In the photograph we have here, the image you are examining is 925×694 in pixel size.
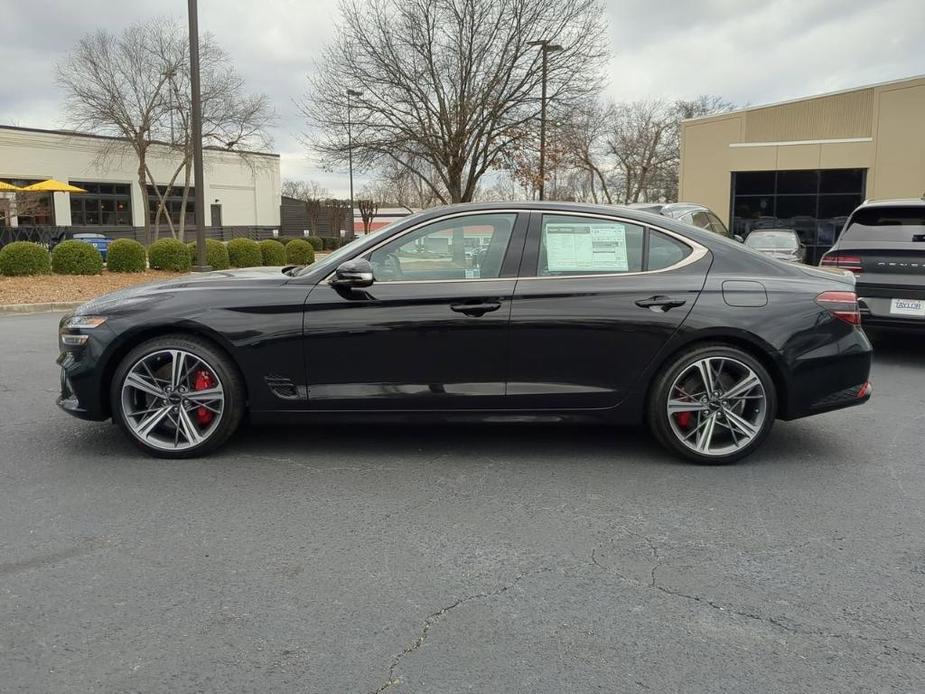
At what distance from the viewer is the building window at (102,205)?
1548 inches

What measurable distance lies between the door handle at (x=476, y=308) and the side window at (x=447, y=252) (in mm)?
197

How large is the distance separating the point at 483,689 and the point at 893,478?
319cm

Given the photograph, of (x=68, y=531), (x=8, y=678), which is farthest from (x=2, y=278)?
(x=8, y=678)

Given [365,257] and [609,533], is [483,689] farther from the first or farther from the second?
[365,257]

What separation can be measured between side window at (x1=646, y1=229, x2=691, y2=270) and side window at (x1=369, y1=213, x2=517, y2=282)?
0.88 m

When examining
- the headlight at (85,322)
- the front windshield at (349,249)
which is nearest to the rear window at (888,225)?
the front windshield at (349,249)

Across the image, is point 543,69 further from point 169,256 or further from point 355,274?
point 355,274

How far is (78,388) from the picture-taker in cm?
461

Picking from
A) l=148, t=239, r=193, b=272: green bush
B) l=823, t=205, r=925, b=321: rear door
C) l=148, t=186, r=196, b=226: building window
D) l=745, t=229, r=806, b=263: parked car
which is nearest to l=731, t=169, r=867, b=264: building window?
l=745, t=229, r=806, b=263: parked car

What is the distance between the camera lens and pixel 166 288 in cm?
470

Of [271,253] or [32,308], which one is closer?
[32,308]

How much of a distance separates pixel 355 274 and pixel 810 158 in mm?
27990

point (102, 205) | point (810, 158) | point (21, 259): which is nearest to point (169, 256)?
point (21, 259)

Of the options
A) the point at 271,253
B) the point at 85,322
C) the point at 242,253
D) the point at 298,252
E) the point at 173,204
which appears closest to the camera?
the point at 85,322
